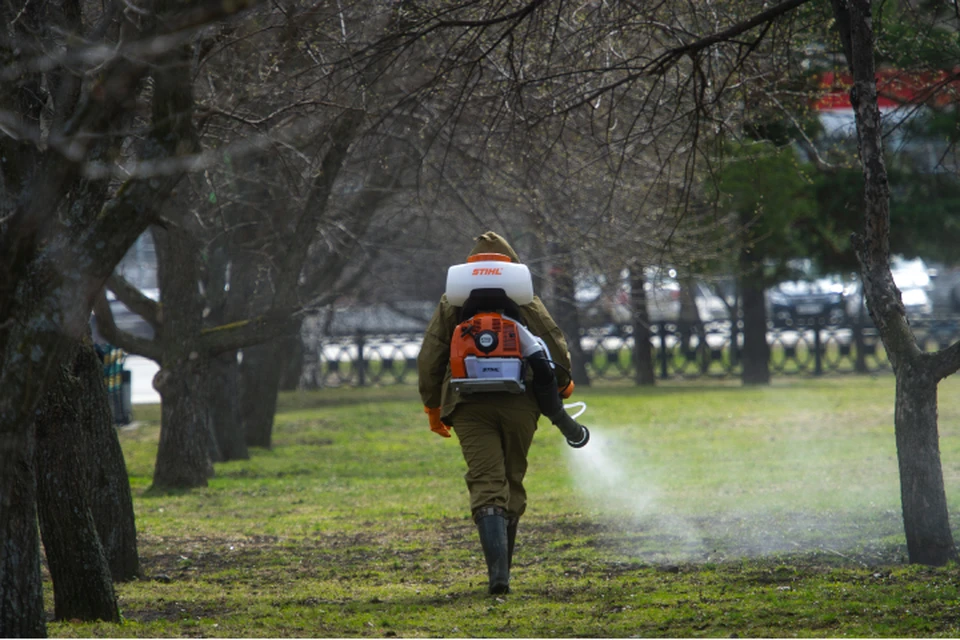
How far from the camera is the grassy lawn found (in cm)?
563

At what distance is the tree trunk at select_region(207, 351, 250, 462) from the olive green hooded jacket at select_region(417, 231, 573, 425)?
8.23 m

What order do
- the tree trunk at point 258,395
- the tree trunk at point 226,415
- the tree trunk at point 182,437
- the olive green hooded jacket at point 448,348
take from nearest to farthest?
the olive green hooded jacket at point 448,348 < the tree trunk at point 182,437 < the tree trunk at point 226,415 < the tree trunk at point 258,395

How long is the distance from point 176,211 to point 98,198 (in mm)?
5511

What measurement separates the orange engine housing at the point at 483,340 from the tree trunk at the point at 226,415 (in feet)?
28.1

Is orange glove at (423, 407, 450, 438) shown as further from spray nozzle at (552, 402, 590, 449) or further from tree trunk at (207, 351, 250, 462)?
tree trunk at (207, 351, 250, 462)

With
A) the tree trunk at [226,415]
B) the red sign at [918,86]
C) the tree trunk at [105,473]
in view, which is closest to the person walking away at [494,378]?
the tree trunk at [105,473]

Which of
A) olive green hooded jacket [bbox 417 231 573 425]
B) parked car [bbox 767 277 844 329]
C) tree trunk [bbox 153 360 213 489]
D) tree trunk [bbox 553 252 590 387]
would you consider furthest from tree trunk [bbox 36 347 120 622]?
parked car [bbox 767 277 844 329]

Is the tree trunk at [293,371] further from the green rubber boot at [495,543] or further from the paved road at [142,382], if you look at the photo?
the green rubber boot at [495,543]

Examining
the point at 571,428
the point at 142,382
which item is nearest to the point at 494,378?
→ the point at 571,428

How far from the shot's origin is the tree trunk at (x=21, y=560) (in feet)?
15.4

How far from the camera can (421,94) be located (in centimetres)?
820

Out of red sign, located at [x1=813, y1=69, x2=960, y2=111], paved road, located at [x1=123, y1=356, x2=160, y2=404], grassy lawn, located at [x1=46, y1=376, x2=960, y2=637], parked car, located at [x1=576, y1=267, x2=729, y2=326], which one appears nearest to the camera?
grassy lawn, located at [x1=46, y1=376, x2=960, y2=637]

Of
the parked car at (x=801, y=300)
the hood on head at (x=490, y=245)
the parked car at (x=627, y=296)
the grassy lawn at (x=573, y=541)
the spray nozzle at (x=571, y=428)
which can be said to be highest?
the parked car at (x=801, y=300)

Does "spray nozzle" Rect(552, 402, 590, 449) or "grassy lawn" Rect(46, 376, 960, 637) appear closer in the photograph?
"grassy lawn" Rect(46, 376, 960, 637)
